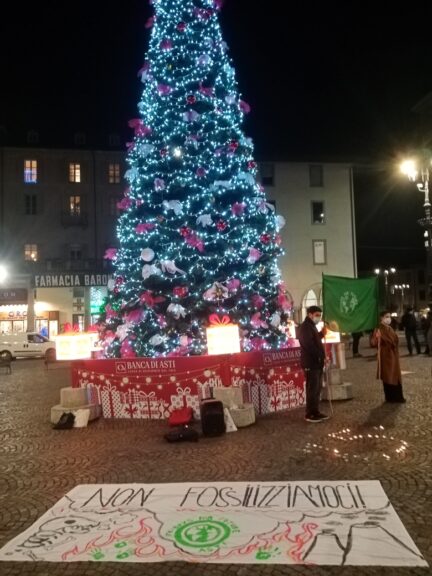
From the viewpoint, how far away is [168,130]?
13.0m

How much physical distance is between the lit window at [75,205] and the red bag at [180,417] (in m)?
35.7

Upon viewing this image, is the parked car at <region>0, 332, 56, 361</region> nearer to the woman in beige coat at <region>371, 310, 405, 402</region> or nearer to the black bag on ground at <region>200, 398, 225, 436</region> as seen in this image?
the woman in beige coat at <region>371, 310, 405, 402</region>

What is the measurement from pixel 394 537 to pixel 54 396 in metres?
10.4

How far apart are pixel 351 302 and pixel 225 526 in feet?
36.7

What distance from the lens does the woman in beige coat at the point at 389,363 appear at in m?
9.99

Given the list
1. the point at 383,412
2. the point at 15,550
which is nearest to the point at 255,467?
the point at 15,550

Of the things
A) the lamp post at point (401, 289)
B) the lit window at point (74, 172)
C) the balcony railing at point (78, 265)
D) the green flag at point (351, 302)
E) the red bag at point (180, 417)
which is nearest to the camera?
the red bag at point (180, 417)

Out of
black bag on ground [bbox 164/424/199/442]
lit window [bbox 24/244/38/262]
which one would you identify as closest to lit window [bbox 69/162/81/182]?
lit window [bbox 24/244/38/262]

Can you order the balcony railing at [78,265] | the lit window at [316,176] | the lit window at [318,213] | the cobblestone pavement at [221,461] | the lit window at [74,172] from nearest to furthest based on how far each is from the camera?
the cobblestone pavement at [221,461] < the balcony railing at [78,265] < the lit window at [74,172] < the lit window at [318,213] < the lit window at [316,176]

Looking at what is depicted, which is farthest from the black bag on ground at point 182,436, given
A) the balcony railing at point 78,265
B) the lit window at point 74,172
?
the lit window at point 74,172

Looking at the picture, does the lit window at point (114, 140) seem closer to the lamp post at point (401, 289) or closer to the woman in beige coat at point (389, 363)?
the woman in beige coat at point (389, 363)

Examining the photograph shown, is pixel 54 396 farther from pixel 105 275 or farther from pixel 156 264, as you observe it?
pixel 105 275

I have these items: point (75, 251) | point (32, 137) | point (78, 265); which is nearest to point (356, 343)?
point (78, 265)

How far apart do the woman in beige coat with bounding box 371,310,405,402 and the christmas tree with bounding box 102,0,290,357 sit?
10.7 feet
